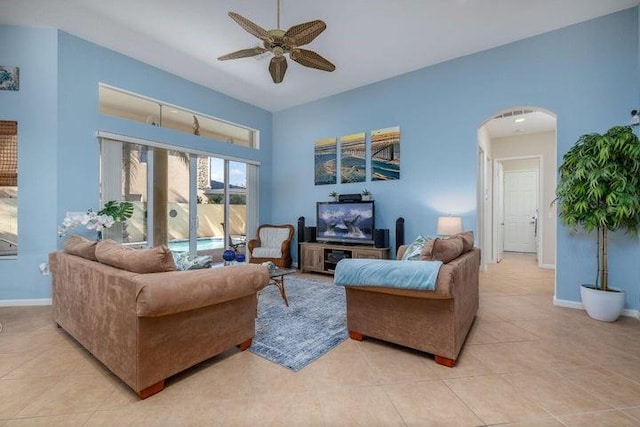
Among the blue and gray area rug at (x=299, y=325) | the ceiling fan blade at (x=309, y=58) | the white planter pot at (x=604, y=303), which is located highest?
the ceiling fan blade at (x=309, y=58)

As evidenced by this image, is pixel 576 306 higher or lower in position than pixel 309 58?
lower

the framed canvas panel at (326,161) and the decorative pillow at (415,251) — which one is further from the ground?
the framed canvas panel at (326,161)

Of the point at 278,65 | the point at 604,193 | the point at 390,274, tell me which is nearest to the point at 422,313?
the point at 390,274

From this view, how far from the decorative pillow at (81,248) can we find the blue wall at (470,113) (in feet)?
11.6

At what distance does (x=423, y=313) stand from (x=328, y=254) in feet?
8.95

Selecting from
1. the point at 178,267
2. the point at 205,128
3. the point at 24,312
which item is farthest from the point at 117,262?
the point at 205,128

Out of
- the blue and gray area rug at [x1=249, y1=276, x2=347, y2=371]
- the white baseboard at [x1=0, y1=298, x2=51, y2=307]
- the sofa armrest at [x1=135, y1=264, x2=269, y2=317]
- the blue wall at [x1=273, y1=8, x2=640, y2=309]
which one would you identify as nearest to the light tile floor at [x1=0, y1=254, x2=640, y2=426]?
the blue and gray area rug at [x1=249, y1=276, x2=347, y2=371]

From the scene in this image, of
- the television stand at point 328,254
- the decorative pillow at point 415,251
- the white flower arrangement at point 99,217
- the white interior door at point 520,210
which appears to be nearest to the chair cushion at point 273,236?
the television stand at point 328,254

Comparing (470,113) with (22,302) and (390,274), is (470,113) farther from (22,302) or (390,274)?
(22,302)

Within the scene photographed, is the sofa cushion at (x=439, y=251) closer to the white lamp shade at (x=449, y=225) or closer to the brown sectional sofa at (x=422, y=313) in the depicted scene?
the brown sectional sofa at (x=422, y=313)

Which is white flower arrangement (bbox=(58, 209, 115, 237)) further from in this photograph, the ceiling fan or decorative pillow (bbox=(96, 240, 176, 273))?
the ceiling fan

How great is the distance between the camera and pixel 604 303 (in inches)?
106

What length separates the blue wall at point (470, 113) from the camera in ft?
9.73

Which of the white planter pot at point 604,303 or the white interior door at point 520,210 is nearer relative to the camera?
the white planter pot at point 604,303
